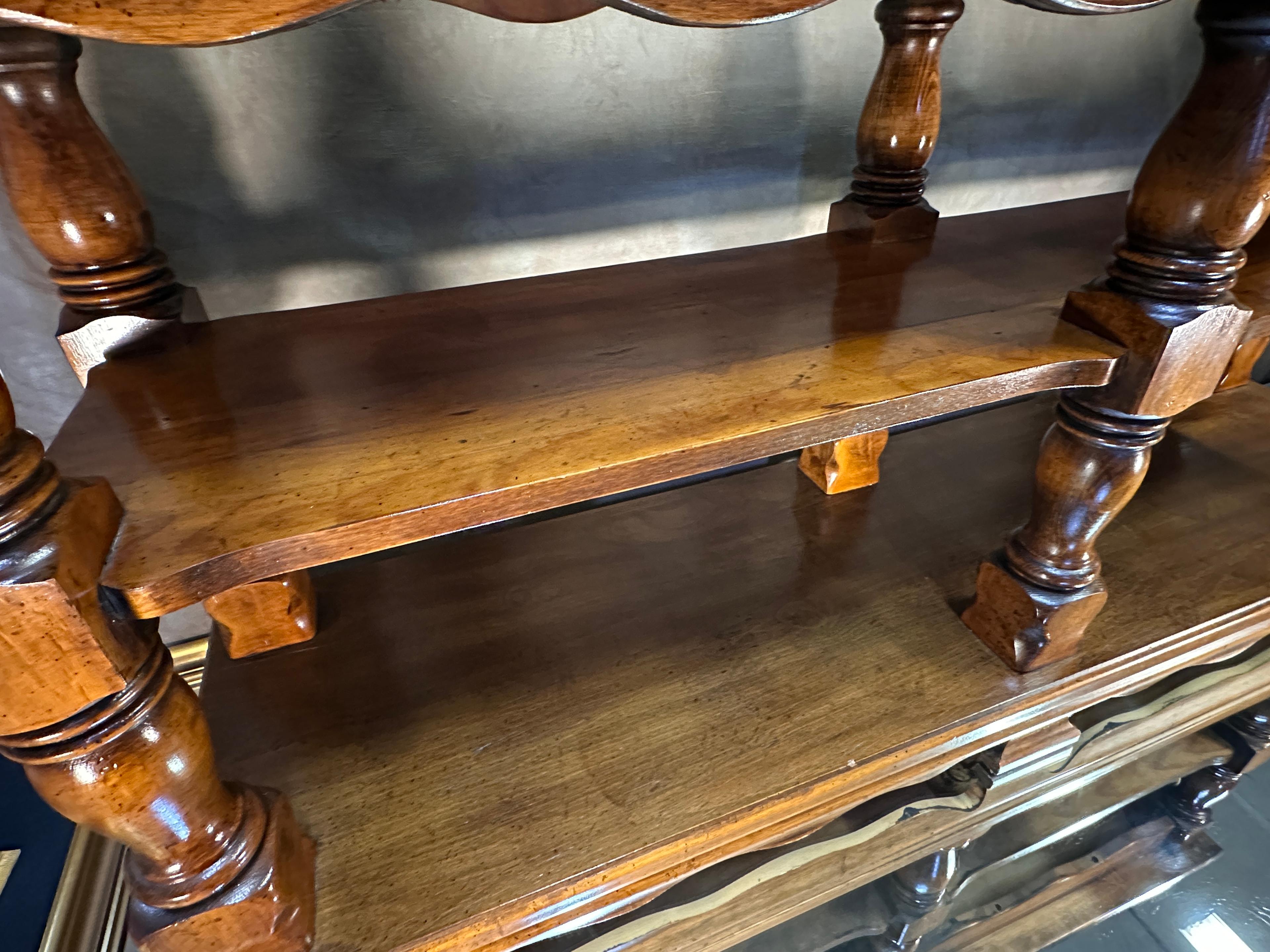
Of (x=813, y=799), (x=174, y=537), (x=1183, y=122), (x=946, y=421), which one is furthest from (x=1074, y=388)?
(x=174, y=537)

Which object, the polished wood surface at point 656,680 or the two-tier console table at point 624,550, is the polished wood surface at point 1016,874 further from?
the polished wood surface at point 656,680

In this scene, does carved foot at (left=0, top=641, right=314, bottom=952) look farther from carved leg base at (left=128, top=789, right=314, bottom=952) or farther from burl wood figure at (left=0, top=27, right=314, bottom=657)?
burl wood figure at (left=0, top=27, right=314, bottom=657)

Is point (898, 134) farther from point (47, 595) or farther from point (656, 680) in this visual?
point (47, 595)

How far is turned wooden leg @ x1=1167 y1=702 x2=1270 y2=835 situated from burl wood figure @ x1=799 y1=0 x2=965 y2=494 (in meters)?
1.01

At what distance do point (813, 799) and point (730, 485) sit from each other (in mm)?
444

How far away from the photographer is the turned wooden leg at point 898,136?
0.82 m

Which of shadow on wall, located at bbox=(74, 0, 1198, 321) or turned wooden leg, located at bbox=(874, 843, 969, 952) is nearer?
shadow on wall, located at bbox=(74, 0, 1198, 321)

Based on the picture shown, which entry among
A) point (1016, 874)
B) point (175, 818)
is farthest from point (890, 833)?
point (175, 818)

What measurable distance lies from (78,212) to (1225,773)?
174cm

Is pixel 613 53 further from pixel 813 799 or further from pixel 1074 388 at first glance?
pixel 813 799

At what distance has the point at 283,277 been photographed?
0.81m

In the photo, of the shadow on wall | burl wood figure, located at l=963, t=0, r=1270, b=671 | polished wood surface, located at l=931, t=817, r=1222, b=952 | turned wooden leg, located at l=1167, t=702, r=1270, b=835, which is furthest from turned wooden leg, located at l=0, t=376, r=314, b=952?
turned wooden leg, located at l=1167, t=702, r=1270, b=835

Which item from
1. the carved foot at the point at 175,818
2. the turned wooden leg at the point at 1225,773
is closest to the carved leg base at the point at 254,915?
the carved foot at the point at 175,818

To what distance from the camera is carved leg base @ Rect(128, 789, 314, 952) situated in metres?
0.52
